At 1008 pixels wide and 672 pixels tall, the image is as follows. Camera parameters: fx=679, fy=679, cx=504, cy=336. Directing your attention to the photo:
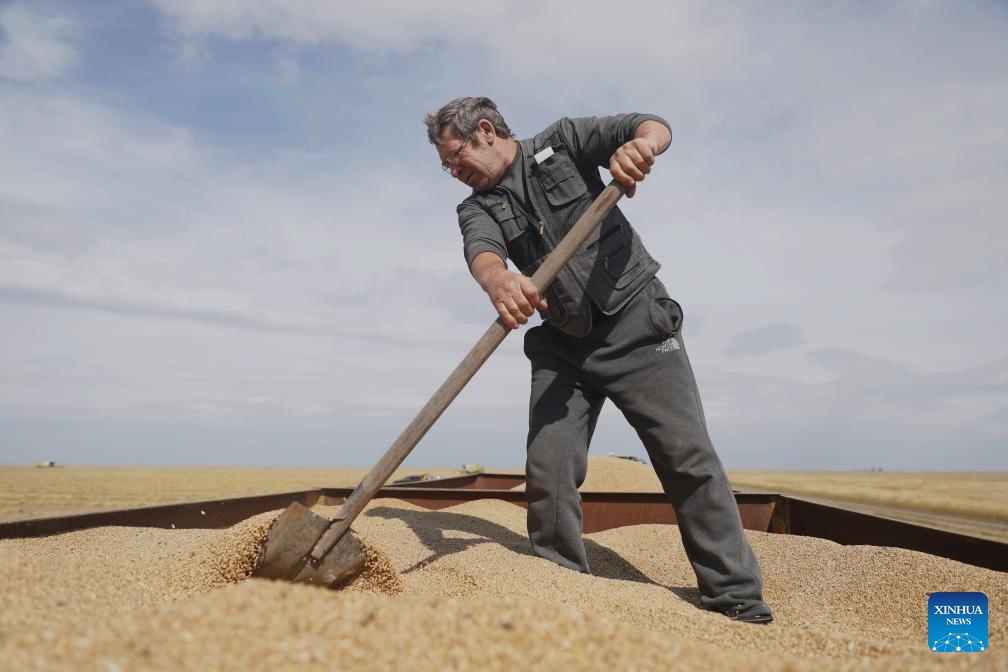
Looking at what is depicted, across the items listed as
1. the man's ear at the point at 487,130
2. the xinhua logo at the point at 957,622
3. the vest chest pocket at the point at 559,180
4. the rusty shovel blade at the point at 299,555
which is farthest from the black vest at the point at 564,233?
the xinhua logo at the point at 957,622

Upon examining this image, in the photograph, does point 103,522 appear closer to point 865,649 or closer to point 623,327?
point 623,327

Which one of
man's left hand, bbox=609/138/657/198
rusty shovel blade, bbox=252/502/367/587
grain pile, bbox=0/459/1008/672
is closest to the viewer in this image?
grain pile, bbox=0/459/1008/672

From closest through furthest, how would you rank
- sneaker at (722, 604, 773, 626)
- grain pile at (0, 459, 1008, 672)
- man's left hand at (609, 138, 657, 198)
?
grain pile at (0, 459, 1008, 672)
sneaker at (722, 604, 773, 626)
man's left hand at (609, 138, 657, 198)

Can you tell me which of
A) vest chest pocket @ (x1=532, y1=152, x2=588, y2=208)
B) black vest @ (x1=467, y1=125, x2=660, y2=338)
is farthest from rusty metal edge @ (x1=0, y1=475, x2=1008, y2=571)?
vest chest pocket @ (x1=532, y1=152, x2=588, y2=208)

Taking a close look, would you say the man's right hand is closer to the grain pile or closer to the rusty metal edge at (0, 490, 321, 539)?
the grain pile

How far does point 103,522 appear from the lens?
2574 millimetres

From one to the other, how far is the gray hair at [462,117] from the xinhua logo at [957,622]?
81.6 inches

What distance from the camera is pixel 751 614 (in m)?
2.11

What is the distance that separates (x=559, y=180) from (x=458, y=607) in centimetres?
168

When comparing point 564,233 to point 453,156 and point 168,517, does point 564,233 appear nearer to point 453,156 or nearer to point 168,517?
point 453,156

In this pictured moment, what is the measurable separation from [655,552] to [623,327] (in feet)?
4.01

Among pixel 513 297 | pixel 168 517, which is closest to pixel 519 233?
pixel 513 297

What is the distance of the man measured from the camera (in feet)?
7.51

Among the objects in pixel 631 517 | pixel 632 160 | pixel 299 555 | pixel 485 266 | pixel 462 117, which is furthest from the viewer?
pixel 631 517
